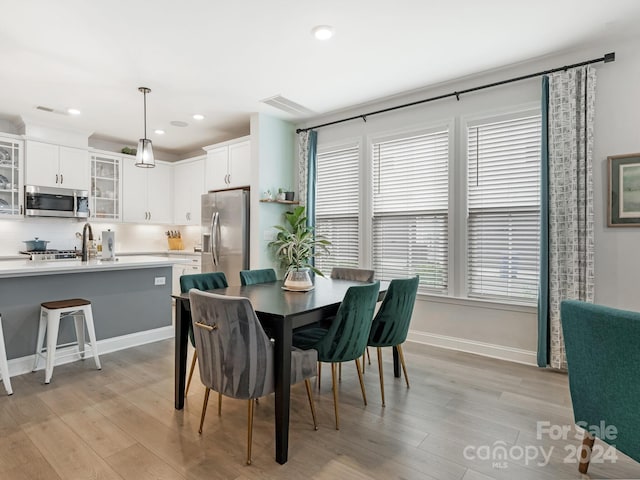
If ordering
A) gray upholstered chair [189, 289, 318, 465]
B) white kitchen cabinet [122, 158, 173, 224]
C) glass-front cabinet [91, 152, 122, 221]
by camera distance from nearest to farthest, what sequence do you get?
gray upholstered chair [189, 289, 318, 465] → glass-front cabinet [91, 152, 122, 221] → white kitchen cabinet [122, 158, 173, 224]

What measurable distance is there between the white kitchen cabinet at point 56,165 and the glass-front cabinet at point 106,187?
6.2 inches

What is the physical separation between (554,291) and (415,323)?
57.8 inches

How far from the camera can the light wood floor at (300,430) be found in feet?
6.16

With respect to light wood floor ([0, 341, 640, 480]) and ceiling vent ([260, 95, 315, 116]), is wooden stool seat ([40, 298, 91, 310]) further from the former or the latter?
ceiling vent ([260, 95, 315, 116])

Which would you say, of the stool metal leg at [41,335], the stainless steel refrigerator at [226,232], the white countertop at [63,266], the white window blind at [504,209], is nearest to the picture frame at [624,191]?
the white window blind at [504,209]

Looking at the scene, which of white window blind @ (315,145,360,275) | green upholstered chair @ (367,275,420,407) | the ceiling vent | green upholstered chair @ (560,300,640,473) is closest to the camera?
green upholstered chair @ (560,300,640,473)

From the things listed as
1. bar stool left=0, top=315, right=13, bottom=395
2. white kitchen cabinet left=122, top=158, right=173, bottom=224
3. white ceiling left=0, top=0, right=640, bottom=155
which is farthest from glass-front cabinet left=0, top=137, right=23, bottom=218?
bar stool left=0, top=315, right=13, bottom=395

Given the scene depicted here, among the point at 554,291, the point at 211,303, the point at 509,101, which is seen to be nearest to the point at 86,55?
the point at 211,303

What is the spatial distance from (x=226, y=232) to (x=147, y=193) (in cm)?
237

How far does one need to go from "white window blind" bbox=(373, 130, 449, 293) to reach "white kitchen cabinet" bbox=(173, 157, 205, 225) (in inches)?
129

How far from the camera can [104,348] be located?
3.72 metres

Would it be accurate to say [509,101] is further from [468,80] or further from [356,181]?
[356,181]

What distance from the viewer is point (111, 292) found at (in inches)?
150

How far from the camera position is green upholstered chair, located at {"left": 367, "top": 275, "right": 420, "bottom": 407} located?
8.62ft
